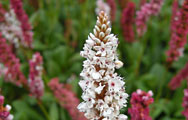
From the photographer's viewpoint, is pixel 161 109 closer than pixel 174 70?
Yes

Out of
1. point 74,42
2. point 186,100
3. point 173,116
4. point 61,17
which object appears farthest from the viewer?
point 61,17

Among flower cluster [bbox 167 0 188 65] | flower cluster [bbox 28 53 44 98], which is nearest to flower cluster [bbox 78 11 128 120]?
flower cluster [bbox 28 53 44 98]

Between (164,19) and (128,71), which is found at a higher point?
(164,19)

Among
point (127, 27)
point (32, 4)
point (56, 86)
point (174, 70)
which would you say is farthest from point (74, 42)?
point (174, 70)

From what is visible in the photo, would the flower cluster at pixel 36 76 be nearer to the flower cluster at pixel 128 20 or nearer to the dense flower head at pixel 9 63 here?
the dense flower head at pixel 9 63

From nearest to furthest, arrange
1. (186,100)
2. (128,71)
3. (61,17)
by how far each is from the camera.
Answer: (186,100), (128,71), (61,17)

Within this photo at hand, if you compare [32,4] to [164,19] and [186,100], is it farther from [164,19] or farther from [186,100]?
[186,100]

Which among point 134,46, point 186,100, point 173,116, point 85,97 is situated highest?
point 134,46
